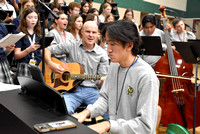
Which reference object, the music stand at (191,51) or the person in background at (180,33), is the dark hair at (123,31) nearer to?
the music stand at (191,51)

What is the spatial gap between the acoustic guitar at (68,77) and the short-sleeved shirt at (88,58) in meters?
0.07

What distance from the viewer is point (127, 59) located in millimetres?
1434

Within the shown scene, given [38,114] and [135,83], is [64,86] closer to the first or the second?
[135,83]

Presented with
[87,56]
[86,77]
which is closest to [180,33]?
[87,56]

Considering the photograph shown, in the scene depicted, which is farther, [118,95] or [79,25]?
[79,25]

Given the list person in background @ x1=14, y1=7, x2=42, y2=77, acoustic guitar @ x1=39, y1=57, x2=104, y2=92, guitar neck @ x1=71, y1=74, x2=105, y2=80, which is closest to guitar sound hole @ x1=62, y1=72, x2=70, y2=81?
acoustic guitar @ x1=39, y1=57, x2=104, y2=92

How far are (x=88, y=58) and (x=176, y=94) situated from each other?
4.23ft

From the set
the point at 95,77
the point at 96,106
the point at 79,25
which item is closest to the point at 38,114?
the point at 96,106

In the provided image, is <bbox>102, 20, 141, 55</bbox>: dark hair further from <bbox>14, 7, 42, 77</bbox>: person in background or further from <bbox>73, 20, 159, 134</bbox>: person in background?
<bbox>14, 7, 42, 77</bbox>: person in background

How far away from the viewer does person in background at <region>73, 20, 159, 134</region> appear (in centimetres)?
126

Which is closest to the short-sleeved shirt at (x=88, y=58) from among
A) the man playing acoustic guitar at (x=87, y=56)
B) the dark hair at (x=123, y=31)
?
the man playing acoustic guitar at (x=87, y=56)

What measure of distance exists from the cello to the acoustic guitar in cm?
110

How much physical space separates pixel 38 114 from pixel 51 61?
1713 mm

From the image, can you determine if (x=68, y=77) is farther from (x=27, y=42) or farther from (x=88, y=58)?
(x=27, y=42)
